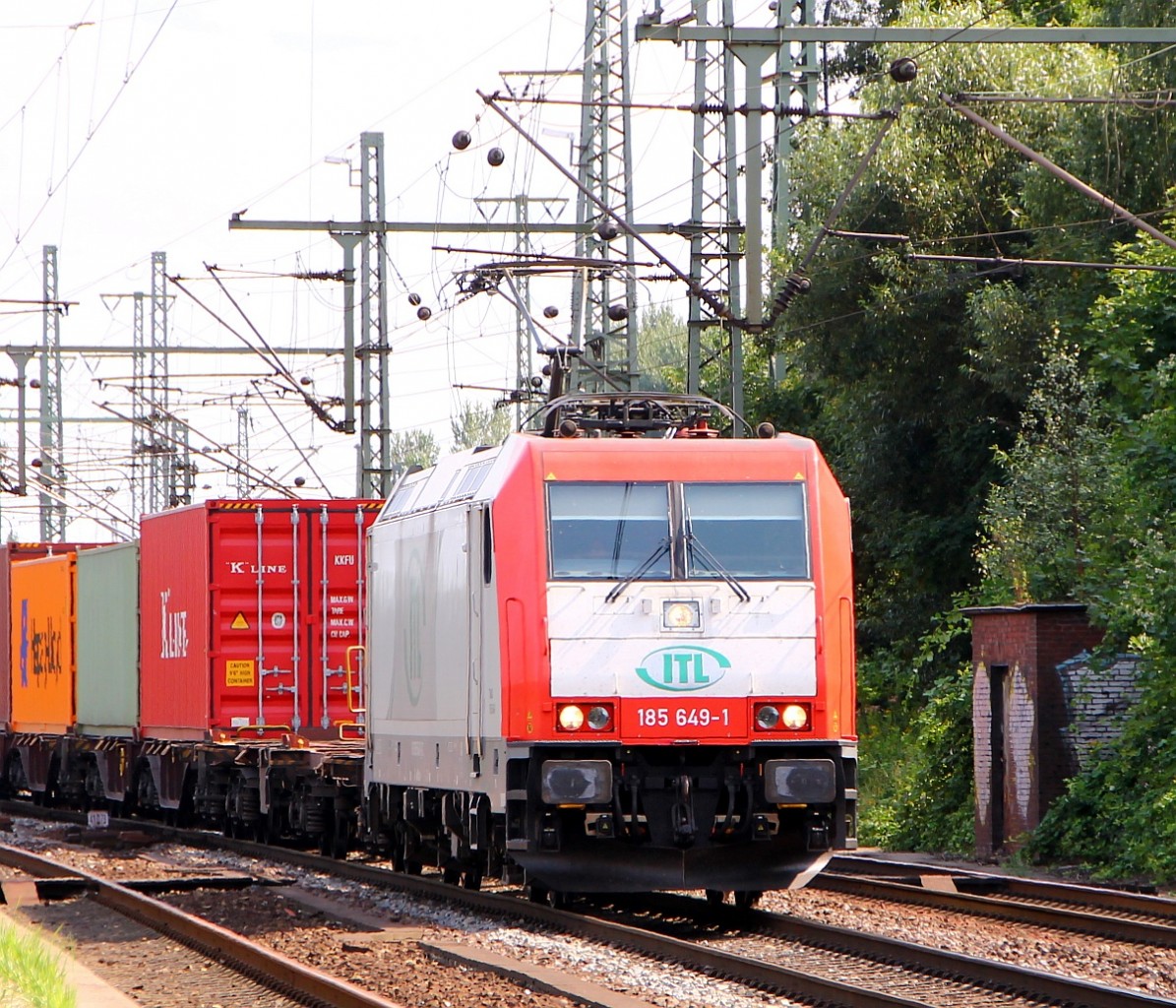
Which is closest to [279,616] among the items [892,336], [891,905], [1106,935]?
[891,905]

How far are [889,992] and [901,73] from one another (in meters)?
7.57

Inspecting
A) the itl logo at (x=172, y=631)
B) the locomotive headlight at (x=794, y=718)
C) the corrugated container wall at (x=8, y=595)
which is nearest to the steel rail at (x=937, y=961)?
the locomotive headlight at (x=794, y=718)

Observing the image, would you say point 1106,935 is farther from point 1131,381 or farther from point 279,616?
point 279,616

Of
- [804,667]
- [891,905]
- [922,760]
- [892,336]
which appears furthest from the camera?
[892,336]

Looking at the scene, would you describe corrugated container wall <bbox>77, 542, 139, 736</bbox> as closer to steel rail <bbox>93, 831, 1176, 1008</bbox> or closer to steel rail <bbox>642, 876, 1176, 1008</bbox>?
steel rail <bbox>93, 831, 1176, 1008</bbox>

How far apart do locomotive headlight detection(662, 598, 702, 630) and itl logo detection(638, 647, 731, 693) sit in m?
0.15

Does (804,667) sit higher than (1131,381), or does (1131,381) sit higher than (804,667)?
(1131,381)

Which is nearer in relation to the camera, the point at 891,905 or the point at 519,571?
the point at 519,571

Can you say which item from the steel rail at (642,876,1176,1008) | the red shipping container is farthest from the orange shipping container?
the steel rail at (642,876,1176,1008)

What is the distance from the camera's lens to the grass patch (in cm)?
941

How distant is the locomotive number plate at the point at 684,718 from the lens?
12961 millimetres

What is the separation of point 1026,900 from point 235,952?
6.04 metres

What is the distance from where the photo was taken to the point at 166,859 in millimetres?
20844

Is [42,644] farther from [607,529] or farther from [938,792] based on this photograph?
[607,529]
